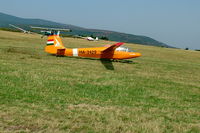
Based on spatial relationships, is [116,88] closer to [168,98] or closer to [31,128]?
[168,98]

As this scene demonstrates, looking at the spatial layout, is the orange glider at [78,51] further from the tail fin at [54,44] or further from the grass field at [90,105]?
the grass field at [90,105]

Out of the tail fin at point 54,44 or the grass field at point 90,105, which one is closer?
the grass field at point 90,105

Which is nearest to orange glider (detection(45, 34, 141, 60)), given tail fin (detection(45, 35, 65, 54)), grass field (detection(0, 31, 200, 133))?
tail fin (detection(45, 35, 65, 54))

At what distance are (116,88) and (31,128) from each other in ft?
16.5

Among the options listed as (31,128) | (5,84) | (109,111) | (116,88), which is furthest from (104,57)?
(31,128)

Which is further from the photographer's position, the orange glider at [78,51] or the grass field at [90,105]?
the orange glider at [78,51]

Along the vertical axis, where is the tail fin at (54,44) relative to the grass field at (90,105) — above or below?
above

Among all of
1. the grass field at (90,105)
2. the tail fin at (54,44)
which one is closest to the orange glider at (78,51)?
the tail fin at (54,44)

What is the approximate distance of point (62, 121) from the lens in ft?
18.7

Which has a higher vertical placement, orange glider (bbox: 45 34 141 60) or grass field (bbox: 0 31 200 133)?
orange glider (bbox: 45 34 141 60)

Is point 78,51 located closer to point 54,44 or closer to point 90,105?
point 54,44

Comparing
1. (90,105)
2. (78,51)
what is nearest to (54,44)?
(78,51)

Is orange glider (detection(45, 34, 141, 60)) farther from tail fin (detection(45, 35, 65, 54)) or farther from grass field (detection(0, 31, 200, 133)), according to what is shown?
grass field (detection(0, 31, 200, 133))

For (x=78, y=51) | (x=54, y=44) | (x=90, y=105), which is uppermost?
(x=54, y=44)
